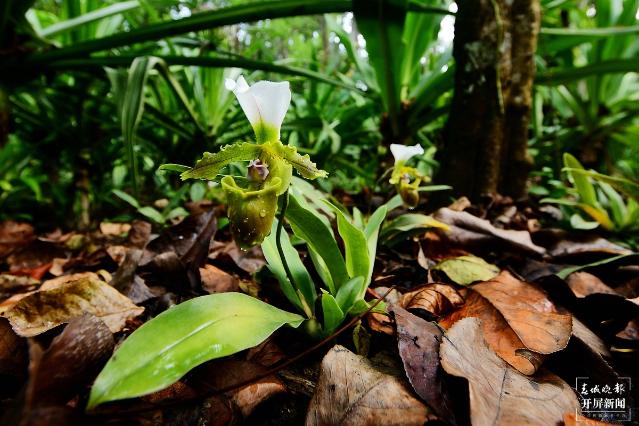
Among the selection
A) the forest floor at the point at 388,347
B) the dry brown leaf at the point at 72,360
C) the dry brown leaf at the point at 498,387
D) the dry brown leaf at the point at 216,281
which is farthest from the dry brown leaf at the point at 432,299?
the dry brown leaf at the point at 72,360

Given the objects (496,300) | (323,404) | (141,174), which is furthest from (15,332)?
(141,174)

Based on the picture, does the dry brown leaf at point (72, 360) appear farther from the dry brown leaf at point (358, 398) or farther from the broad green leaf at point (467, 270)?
the broad green leaf at point (467, 270)

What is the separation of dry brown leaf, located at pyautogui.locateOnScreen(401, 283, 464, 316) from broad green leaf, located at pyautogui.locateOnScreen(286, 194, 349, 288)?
0.43ft

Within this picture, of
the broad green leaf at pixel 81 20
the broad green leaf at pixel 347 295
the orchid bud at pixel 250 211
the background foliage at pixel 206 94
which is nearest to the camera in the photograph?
the orchid bud at pixel 250 211

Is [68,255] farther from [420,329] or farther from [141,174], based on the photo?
[141,174]

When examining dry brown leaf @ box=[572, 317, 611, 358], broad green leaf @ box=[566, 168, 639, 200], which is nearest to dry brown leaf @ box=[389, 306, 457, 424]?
dry brown leaf @ box=[572, 317, 611, 358]

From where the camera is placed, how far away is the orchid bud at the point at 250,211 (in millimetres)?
487

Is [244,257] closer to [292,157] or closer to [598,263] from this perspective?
[292,157]

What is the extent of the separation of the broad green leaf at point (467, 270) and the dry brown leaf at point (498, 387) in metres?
0.24

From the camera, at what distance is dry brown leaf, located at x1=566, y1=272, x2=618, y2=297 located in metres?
0.75

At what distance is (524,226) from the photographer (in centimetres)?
116

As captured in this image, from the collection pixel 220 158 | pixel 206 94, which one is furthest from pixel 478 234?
pixel 206 94

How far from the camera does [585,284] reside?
0.77m

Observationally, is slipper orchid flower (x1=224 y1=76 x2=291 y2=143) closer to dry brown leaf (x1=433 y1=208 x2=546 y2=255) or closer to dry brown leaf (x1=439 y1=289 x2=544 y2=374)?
dry brown leaf (x1=439 y1=289 x2=544 y2=374)
